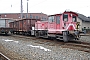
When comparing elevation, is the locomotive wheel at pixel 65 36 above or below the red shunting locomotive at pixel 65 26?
below

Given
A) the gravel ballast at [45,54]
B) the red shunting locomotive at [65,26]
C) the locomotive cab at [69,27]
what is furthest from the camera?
the red shunting locomotive at [65,26]

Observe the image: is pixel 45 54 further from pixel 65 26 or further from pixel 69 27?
pixel 69 27

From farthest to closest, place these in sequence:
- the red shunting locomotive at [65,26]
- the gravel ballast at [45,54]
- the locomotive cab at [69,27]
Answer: the red shunting locomotive at [65,26] → the locomotive cab at [69,27] → the gravel ballast at [45,54]

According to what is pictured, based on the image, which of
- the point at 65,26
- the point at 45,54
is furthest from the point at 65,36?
the point at 45,54

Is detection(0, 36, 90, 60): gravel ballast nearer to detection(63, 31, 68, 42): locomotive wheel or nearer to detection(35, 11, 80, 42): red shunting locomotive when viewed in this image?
detection(63, 31, 68, 42): locomotive wheel

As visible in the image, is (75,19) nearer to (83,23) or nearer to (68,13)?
(68,13)

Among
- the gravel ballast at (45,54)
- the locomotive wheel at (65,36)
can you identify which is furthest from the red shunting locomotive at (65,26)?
the gravel ballast at (45,54)

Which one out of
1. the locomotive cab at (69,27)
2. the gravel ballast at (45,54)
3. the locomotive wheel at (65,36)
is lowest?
the gravel ballast at (45,54)

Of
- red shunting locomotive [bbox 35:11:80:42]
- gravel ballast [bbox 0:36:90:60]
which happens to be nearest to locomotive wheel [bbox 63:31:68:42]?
red shunting locomotive [bbox 35:11:80:42]

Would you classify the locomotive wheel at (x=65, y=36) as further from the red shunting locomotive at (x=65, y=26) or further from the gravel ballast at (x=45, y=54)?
the gravel ballast at (x=45, y=54)

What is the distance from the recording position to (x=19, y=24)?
93.5 ft

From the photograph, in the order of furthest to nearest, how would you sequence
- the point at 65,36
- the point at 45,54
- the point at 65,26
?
the point at 65,26, the point at 65,36, the point at 45,54

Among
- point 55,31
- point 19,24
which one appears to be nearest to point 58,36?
point 55,31

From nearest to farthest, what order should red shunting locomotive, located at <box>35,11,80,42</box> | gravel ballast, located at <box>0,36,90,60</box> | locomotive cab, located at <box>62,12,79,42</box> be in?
gravel ballast, located at <box>0,36,90,60</box>
locomotive cab, located at <box>62,12,79,42</box>
red shunting locomotive, located at <box>35,11,80,42</box>
